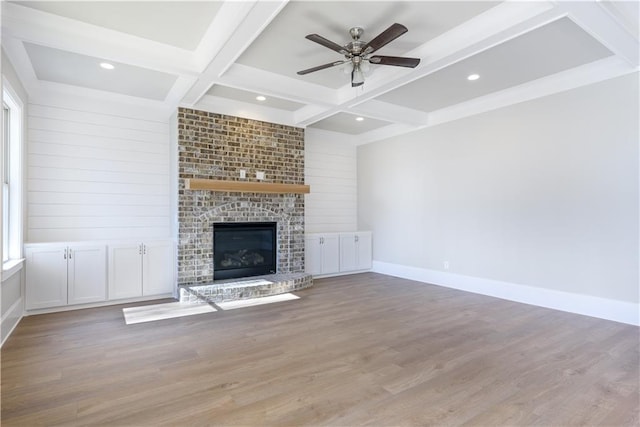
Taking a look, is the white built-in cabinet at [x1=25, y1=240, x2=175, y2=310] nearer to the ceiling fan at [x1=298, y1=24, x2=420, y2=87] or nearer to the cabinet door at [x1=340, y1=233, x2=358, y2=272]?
the cabinet door at [x1=340, y1=233, x2=358, y2=272]

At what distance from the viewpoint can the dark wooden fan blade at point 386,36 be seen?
9.14ft

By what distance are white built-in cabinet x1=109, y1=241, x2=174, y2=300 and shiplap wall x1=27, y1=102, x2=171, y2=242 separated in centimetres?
49

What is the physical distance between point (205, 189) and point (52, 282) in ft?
7.04

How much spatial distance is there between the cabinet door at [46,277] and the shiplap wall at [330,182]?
4.00m

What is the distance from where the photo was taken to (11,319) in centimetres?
360

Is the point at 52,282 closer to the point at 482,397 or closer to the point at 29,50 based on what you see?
the point at 29,50

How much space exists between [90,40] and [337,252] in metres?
4.94

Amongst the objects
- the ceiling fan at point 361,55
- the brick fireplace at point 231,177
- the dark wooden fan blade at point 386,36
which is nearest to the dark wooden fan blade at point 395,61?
the ceiling fan at point 361,55

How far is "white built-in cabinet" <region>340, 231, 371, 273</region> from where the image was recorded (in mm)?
6863

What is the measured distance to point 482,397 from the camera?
7.71 feet

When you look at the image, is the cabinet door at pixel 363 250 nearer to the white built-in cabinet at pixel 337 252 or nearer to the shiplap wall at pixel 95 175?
the white built-in cabinet at pixel 337 252

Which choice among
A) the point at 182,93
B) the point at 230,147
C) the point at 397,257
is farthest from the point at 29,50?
the point at 397,257

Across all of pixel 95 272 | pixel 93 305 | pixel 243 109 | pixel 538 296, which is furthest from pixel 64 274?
pixel 538 296

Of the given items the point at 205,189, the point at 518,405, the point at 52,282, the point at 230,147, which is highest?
the point at 230,147
